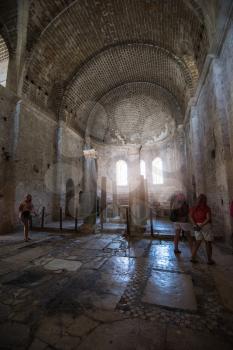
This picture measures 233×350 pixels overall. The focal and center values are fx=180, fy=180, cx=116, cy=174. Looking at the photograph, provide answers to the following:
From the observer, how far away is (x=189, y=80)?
9.22m

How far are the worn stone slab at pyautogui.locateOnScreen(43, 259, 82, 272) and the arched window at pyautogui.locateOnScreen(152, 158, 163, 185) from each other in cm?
1326

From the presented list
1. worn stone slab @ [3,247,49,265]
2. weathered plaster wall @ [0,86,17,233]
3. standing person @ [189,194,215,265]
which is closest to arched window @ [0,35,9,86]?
weathered plaster wall @ [0,86,17,233]

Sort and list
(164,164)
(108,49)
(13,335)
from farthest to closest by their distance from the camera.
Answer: (164,164) → (108,49) → (13,335)

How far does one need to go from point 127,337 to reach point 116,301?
0.69m

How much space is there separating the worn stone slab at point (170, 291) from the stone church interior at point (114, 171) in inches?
1.1

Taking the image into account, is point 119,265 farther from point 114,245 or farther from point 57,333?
point 57,333

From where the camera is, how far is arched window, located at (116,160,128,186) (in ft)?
59.1

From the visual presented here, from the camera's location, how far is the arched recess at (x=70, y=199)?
12536 millimetres

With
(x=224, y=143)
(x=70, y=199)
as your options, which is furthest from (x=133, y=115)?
(x=224, y=143)

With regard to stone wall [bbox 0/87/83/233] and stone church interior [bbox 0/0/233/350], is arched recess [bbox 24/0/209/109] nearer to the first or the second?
stone church interior [bbox 0/0/233/350]

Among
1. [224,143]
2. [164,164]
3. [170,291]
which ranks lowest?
[170,291]

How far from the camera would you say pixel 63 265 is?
3.97 metres

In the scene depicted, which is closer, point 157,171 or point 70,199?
point 70,199

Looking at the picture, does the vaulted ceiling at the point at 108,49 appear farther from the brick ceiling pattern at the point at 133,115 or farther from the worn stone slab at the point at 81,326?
A: the worn stone slab at the point at 81,326
